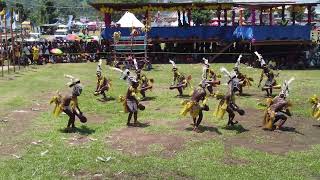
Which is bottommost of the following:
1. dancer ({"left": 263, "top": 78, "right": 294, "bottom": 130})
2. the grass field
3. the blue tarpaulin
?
the grass field

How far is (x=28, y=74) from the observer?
31.8 metres

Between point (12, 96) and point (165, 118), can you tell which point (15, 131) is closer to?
point (165, 118)

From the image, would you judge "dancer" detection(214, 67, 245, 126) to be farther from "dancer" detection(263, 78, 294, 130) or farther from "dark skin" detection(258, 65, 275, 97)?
"dark skin" detection(258, 65, 275, 97)

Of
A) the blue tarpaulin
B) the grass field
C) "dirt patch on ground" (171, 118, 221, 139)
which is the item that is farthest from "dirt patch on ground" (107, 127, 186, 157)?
the blue tarpaulin

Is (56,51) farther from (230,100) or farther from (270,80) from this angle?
(230,100)

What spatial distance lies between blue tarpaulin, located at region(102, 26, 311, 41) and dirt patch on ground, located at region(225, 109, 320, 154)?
726 inches

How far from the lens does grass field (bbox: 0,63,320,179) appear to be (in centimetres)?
1221

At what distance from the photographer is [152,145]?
14.5 meters

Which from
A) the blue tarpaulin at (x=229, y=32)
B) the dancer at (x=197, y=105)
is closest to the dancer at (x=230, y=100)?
the dancer at (x=197, y=105)

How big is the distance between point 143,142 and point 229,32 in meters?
26.1

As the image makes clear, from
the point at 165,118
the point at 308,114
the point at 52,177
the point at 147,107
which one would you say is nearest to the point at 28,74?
the point at 147,107

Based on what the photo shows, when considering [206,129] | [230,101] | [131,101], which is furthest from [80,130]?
[230,101]

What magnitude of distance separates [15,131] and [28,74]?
16.0m

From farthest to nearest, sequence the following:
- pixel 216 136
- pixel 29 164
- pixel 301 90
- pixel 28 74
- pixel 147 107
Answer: pixel 28 74 < pixel 301 90 < pixel 147 107 < pixel 216 136 < pixel 29 164
